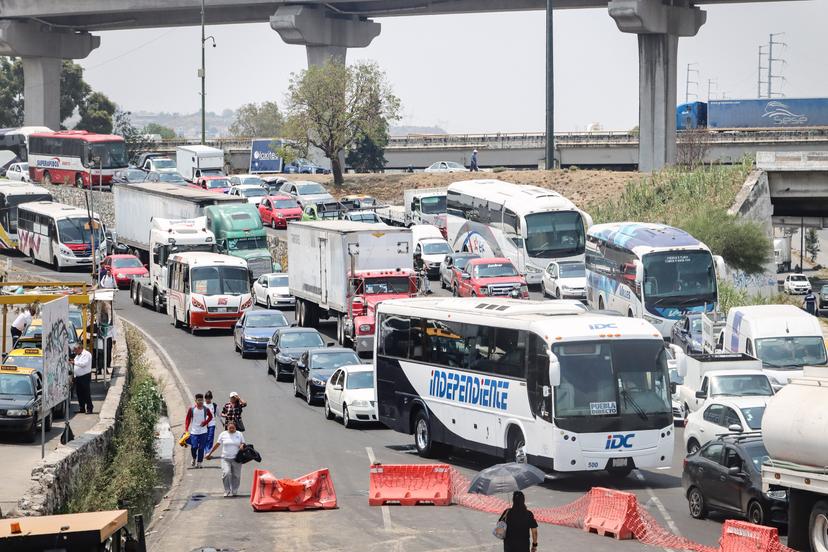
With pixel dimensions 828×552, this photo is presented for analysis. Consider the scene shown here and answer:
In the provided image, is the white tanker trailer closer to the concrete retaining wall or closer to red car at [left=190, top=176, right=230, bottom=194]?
the concrete retaining wall

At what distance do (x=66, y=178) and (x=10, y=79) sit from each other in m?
63.2

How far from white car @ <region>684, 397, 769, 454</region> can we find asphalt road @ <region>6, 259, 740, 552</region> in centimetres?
75

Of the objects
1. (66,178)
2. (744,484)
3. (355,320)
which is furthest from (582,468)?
(66,178)

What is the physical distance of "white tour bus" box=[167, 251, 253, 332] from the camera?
4422cm

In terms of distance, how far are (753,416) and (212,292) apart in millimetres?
24152

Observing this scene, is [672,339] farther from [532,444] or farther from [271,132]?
Result: [271,132]

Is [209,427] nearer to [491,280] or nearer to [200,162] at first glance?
[491,280]

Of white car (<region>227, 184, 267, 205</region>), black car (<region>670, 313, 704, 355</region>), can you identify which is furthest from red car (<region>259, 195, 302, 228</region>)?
black car (<region>670, 313, 704, 355</region>)

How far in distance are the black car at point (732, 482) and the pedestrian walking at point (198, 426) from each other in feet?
30.8

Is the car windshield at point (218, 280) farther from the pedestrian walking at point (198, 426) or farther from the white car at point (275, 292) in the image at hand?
the pedestrian walking at point (198, 426)

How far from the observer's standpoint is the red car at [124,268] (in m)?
55.4

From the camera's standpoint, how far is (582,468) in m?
21.8

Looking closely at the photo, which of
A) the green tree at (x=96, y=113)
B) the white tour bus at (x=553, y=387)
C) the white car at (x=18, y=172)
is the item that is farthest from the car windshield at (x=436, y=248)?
the green tree at (x=96, y=113)

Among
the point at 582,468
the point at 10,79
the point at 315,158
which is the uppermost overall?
the point at 10,79
